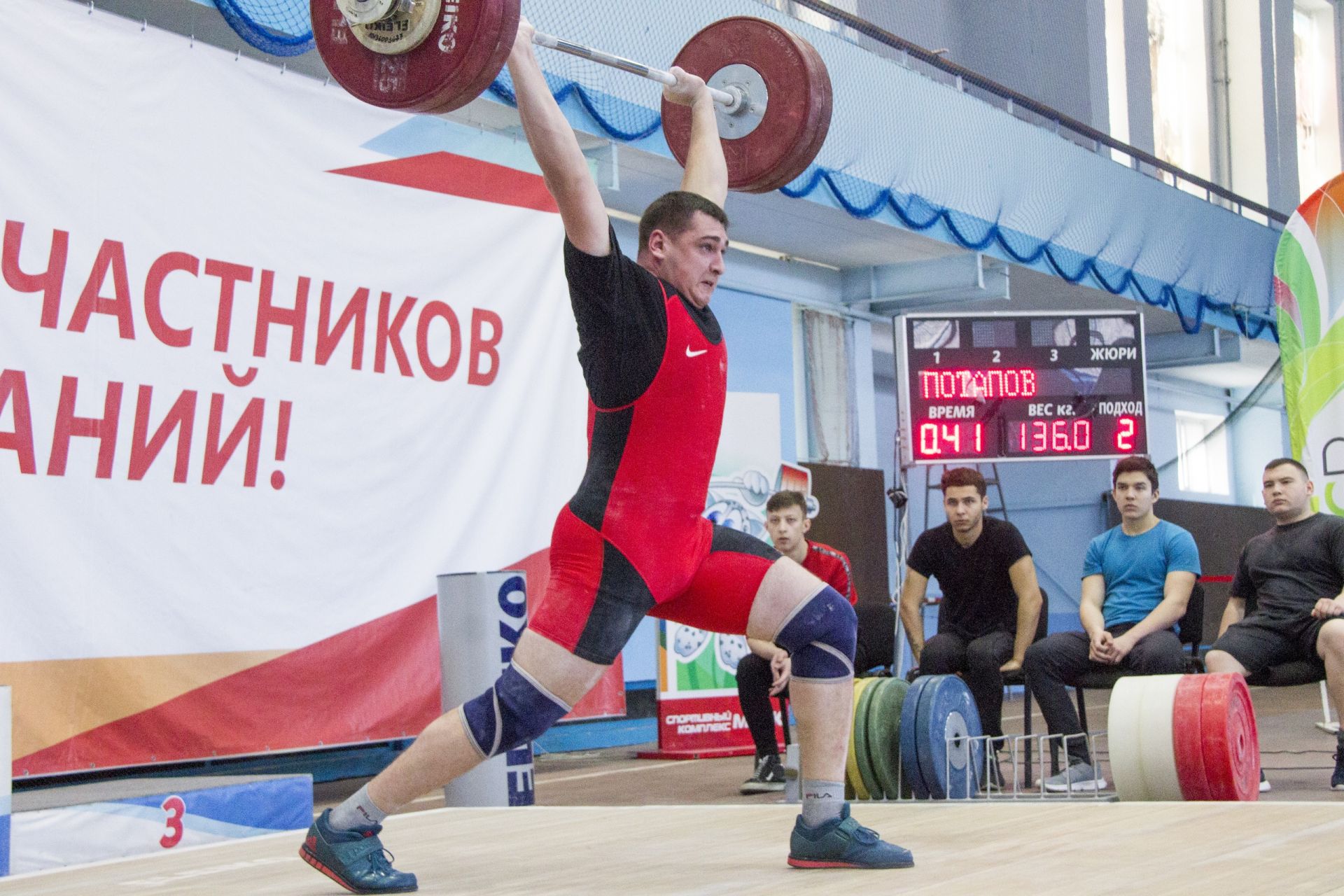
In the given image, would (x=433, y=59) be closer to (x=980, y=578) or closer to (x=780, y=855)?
(x=780, y=855)

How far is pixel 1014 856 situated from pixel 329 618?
2841mm

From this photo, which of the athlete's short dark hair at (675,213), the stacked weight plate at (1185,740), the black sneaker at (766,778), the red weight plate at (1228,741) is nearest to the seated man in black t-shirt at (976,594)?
the black sneaker at (766,778)

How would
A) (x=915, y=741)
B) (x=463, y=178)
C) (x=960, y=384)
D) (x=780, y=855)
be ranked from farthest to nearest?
(x=960, y=384) → (x=463, y=178) → (x=915, y=741) → (x=780, y=855)

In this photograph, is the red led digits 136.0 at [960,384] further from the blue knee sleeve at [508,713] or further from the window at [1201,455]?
the window at [1201,455]

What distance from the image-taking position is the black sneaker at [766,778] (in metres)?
4.66

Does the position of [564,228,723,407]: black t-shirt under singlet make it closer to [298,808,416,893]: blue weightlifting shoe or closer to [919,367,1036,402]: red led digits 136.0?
[298,808,416,893]: blue weightlifting shoe

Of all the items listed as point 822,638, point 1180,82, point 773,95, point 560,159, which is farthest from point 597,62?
point 1180,82

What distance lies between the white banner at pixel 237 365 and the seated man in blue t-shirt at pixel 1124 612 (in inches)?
76.0

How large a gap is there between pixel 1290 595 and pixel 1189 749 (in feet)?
3.76

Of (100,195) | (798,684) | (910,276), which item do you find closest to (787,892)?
(798,684)

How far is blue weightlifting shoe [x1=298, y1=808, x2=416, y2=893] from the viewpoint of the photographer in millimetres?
2146

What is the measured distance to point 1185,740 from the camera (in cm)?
317

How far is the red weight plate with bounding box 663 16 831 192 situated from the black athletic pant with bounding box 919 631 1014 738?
1.81m

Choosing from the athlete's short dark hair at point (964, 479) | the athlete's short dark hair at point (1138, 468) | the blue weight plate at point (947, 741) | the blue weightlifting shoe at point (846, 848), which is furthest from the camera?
the athlete's short dark hair at point (964, 479)
